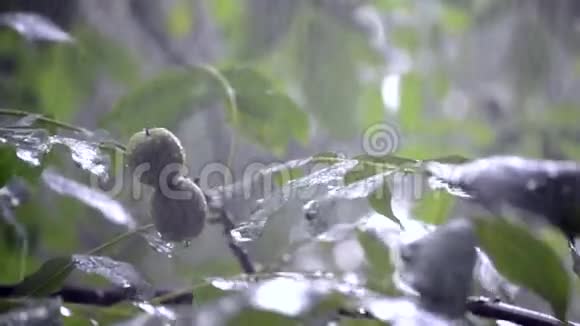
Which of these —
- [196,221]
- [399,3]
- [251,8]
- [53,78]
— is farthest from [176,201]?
[399,3]

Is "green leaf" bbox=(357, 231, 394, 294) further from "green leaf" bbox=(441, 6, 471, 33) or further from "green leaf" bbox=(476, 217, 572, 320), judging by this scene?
"green leaf" bbox=(441, 6, 471, 33)

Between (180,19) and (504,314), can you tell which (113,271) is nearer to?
(504,314)

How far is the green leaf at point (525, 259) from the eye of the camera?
256mm

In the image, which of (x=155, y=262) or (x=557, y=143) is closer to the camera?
(x=155, y=262)

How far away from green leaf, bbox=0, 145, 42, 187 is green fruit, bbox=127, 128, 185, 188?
0.13ft

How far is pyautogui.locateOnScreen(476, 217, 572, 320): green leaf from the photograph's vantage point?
26 centimetres

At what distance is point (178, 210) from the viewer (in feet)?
1.11

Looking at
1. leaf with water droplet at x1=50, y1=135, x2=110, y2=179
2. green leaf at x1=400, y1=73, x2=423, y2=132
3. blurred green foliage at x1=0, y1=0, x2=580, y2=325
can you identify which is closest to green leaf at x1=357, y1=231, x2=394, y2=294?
blurred green foliage at x1=0, y1=0, x2=580, y2=325

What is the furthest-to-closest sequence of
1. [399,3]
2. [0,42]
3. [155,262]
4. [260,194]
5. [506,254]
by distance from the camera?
1. [399,3]
2. [0,42]
3. [155,262]
4. [260,194]
5. [506,254]

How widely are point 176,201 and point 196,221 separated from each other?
0.5 inches

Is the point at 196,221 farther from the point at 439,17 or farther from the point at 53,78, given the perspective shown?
the point at 439,17

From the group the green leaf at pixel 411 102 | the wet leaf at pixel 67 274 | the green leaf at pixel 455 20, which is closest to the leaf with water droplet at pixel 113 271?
the wet leaf at pixel 67 274

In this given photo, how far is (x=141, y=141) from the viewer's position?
0.35 meters

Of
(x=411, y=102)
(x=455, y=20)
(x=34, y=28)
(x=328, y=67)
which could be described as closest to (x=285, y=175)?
(x=34, y=28)
